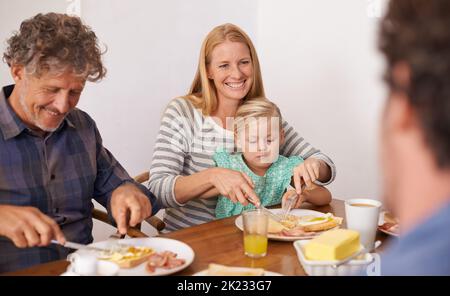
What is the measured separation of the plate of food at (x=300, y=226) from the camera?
1451 millimetres

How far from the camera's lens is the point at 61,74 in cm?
157

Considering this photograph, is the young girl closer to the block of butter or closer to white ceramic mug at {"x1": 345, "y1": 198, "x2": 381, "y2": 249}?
white ceramic mug at {"x1": 345, "y1": 198, "x2": 381, "y2": 249}

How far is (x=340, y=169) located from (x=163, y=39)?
4.35ft

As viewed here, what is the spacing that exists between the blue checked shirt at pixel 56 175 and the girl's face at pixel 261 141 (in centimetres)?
47

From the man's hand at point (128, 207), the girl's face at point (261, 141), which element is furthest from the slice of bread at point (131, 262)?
the girl's face at point (261, 141)

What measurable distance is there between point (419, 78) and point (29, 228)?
1004 millimetres

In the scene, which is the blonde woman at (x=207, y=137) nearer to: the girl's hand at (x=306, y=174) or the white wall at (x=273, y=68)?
the girl's hand at (x=306, y=174)

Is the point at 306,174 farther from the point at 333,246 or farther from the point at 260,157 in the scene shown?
the point at 333,246

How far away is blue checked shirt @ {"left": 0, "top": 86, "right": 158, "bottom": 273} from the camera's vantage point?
1.59 m

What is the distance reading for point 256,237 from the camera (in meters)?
1.32

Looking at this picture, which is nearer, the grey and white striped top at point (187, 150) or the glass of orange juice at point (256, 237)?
the glass of orange juice at point (256, 237)

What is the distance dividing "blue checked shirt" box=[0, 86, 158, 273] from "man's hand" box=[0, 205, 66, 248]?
382 millimetres
